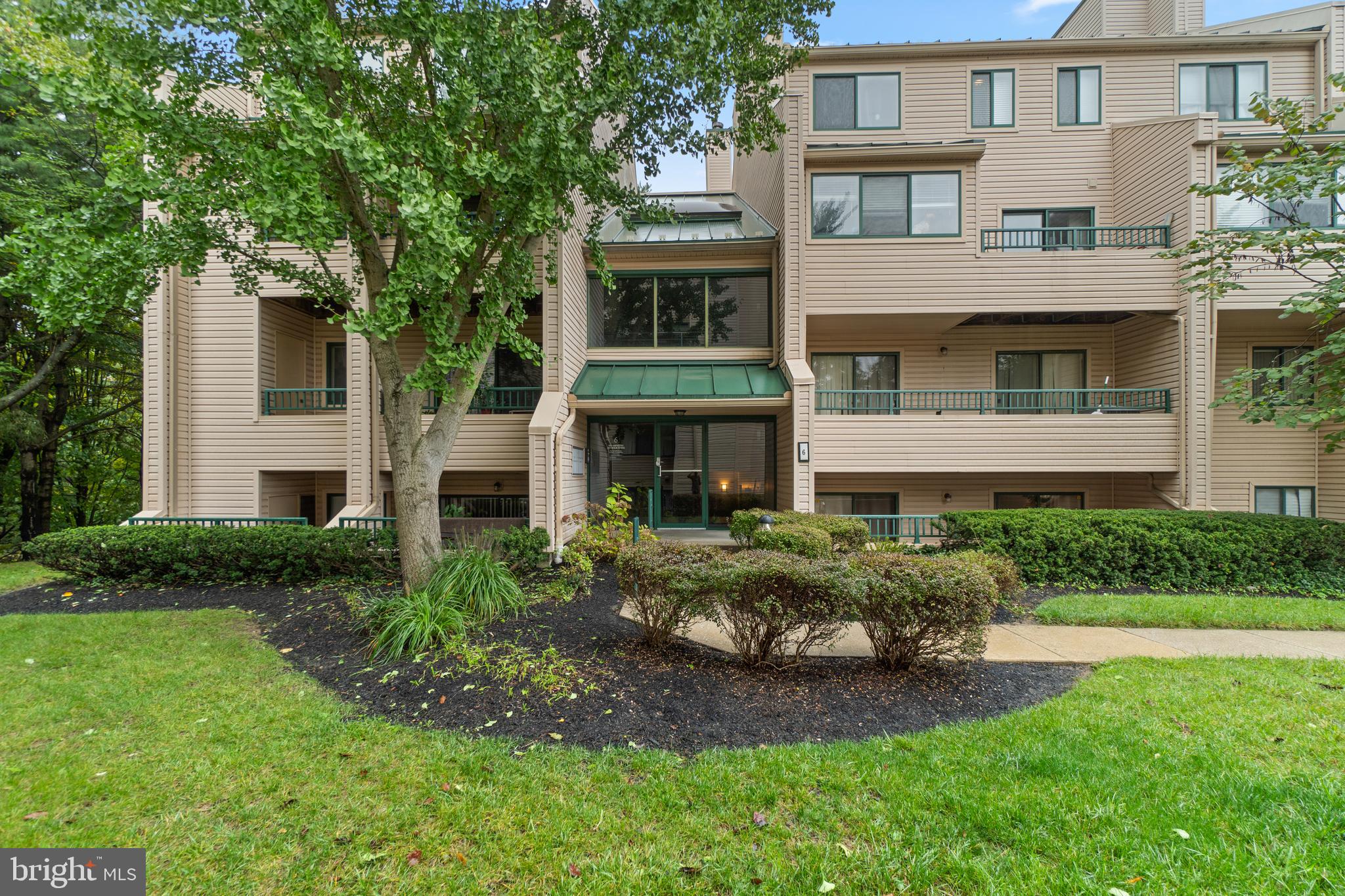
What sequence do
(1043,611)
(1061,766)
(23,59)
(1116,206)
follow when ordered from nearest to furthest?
(1061,766), (23,59), (1043,611), (1116,206)

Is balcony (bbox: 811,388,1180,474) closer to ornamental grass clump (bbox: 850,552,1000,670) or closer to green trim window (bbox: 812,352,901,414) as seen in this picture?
green trim window (bbox: 812,352,901,414)

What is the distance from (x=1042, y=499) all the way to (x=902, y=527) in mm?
3578

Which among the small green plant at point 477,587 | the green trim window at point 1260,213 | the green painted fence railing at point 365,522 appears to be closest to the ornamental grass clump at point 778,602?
the small green plant at point 477,587

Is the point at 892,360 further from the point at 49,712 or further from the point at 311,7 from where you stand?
the point at 49,712

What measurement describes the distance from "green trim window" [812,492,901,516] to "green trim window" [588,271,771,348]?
13.4ft

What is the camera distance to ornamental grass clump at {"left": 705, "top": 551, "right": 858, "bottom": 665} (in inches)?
173

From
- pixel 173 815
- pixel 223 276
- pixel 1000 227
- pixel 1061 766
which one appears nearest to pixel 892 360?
pixel 1000 227

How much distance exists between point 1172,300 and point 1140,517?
4924mm

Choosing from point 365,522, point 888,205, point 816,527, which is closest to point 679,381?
point 816,527

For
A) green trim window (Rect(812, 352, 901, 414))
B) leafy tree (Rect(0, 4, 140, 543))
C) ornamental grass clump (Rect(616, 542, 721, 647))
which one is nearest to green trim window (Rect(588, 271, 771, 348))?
green trim window (Rect(812, 352, 901, 414))

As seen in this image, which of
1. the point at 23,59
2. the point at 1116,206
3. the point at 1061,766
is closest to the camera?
the point at 1061,766

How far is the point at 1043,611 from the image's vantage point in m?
6.43

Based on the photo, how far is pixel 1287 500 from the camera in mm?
11000

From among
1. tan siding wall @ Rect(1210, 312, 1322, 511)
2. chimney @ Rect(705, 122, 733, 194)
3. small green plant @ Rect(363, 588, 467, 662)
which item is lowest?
small green plant @ Rect(363, 588, 467, 662)
